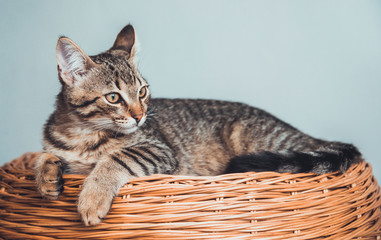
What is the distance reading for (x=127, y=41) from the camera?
1.44 metres

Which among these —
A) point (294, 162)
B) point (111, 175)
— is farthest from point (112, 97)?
point (294, 162)

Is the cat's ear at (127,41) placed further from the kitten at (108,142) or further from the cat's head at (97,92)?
the cat's head at (97,92)

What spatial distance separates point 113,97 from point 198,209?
495 millimetres

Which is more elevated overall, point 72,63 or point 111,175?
point 72,63

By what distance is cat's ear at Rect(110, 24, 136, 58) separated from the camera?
1.39m

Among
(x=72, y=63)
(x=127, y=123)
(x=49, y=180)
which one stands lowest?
(x=49, y=180)

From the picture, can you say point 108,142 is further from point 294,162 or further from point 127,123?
point 294,162

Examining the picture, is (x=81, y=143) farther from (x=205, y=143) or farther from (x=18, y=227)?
(x=205, y=143)

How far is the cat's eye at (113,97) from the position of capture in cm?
115

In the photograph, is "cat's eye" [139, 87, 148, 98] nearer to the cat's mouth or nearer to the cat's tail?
the cat's mouth

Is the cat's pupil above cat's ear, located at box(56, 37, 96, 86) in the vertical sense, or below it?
below

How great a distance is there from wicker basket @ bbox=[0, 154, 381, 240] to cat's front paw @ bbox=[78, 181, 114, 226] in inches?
1.5

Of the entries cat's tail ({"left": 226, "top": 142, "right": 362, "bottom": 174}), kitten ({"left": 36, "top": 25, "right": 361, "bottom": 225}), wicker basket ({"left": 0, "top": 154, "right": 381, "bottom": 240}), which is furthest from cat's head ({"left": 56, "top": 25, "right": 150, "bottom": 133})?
cat's tail ({"left": 226, "top": 142, "right": 362, "bottom": 174})

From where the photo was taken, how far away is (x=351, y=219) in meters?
1.12
